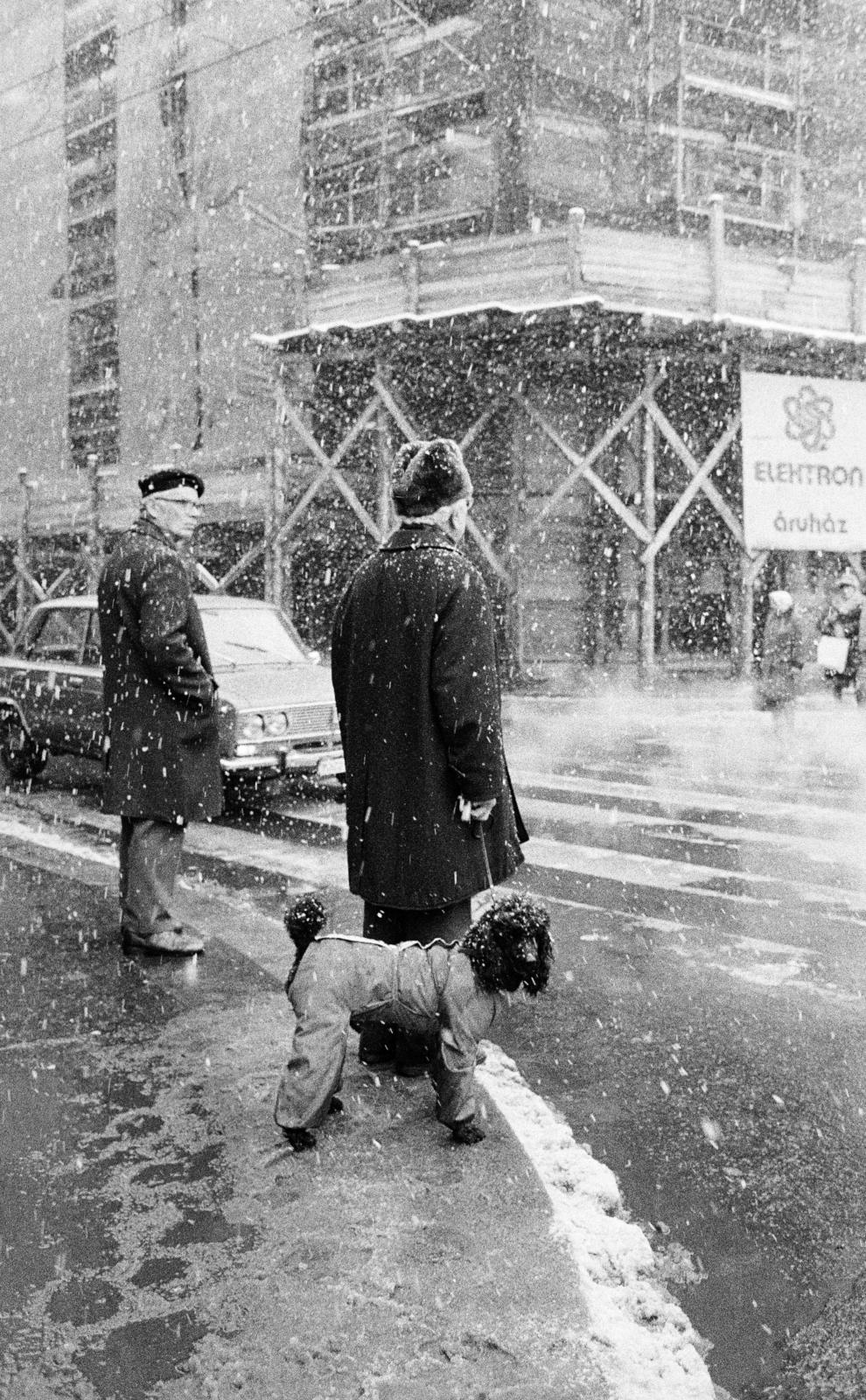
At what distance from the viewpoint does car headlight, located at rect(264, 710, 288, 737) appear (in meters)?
9.39

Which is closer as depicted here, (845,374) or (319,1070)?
(319,1070)

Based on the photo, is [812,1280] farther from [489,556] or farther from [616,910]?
[489,556]

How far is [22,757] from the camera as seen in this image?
11.2 metres

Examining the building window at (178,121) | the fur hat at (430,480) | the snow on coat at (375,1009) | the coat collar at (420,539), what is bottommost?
the snow on coat at (375,1009)

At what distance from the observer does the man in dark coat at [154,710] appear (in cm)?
534

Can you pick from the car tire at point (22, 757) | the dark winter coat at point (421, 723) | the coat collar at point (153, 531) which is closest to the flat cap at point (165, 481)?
the coat collar at point (153, 531)

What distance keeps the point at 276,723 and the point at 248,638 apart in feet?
5.00

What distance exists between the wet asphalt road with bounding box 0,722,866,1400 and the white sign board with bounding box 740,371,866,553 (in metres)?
11.4

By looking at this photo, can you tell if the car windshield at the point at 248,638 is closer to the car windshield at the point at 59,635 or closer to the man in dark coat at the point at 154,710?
the car windshield at the point at 59,635

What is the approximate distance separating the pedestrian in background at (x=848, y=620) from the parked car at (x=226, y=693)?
710 centimetres

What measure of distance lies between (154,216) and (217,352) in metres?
3.31

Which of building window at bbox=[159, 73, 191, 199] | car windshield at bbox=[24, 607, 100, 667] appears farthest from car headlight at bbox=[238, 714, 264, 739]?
building window at bbox=[159, 73, 191, 199]

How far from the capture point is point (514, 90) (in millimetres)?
19031

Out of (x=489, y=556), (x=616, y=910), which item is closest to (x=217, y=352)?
(x=489, y=556)
